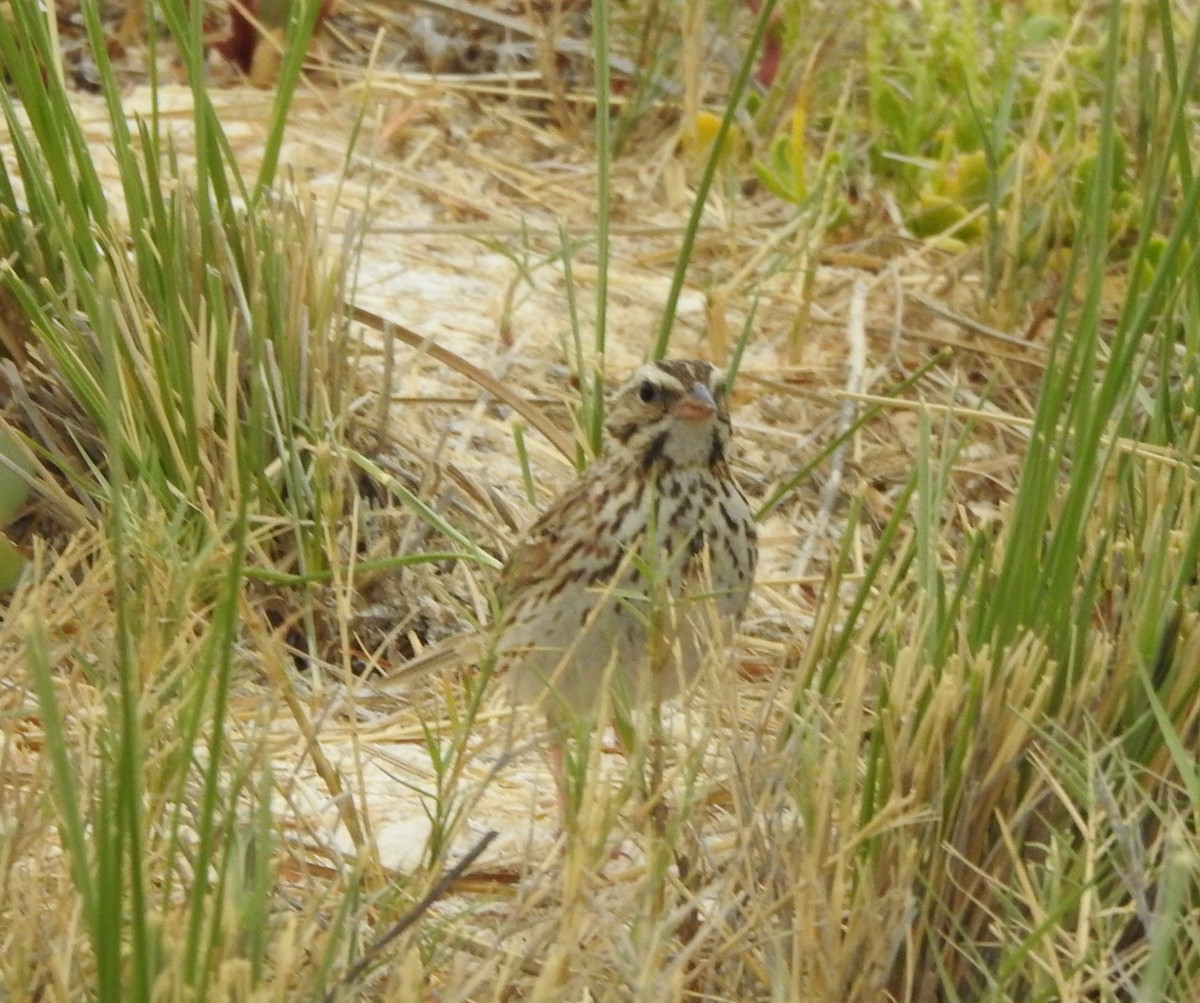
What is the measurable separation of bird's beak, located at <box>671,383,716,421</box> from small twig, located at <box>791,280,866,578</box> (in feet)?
1.65

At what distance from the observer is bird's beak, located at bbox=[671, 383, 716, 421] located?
294cm

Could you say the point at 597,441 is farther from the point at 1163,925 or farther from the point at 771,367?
the point at 1163,925

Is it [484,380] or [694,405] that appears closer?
[694,405]

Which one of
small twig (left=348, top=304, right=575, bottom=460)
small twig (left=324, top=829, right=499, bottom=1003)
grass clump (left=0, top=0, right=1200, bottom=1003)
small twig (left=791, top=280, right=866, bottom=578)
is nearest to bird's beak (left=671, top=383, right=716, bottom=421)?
grass clump (left=0, top=0, right=1200, bottom=1003)

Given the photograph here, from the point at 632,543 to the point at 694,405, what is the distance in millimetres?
234

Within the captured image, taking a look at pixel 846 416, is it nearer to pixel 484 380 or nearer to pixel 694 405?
pixel 484 380

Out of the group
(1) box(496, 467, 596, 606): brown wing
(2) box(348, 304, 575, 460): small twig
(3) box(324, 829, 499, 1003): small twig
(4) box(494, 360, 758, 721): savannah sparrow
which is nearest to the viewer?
(3) box(324, 829, 499, 1003): small twig

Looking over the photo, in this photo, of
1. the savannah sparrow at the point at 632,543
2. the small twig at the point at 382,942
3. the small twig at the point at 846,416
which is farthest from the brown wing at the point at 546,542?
the small twig at the point at 382,942

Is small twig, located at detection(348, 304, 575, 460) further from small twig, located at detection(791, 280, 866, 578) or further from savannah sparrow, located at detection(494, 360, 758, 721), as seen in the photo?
savannah sparrow, located at detection(494, 360, 758, 721)

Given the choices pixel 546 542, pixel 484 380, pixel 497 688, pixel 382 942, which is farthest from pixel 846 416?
pixel 382 942

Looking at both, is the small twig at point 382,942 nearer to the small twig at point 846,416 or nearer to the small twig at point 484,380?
the small twig at point 846,416

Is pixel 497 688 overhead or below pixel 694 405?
below

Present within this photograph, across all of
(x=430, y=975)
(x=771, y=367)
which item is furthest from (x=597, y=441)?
(x=430, y=975)

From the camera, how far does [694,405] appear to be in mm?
2941
